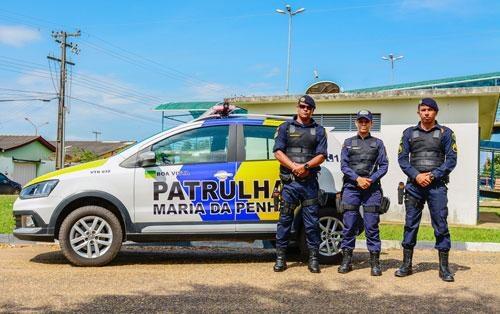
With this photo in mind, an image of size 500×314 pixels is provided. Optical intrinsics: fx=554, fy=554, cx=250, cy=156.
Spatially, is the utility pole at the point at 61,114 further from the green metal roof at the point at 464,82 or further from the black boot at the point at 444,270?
the black boot at the point at 444,270

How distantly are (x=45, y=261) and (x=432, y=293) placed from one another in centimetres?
464

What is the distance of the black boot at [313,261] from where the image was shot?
6363mm

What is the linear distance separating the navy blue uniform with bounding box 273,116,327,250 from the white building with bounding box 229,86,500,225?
8.19 m

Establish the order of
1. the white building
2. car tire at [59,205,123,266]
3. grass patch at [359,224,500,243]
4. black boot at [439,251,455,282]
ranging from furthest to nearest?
the white building < grass patch at [359,224,500,243] < car tire at [59,205,123,266] < black boot at [439,251,455,282]

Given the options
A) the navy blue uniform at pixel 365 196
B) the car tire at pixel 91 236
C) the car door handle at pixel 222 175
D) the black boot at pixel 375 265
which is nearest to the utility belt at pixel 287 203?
the navy blue uniform at pixel 365 196

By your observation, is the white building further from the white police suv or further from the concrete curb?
the white police suv

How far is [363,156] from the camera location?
21.0ft

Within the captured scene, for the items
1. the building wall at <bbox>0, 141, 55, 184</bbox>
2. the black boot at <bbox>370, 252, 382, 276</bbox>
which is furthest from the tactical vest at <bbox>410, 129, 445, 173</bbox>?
the building wall at <bbox>0, 141, 55, 184</bbox>

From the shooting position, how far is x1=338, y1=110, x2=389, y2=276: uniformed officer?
636 cm

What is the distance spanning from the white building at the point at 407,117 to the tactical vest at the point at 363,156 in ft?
26.4

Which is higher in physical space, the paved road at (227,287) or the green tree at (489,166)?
the green tree at (489,166)

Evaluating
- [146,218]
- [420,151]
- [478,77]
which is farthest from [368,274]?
[478,77]

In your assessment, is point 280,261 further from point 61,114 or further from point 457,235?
point 61,114

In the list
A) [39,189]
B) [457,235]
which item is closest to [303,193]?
[39,189]
